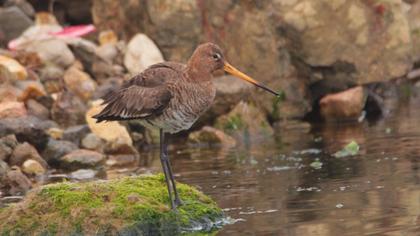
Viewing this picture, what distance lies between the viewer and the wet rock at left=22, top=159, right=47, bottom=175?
14.5m

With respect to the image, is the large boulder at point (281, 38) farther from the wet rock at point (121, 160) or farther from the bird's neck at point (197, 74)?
the bird's neck at point (197, 74)

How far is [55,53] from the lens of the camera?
1897 centimetres

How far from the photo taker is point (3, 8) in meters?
21.2

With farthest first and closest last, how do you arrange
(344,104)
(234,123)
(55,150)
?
(344,104), (234,123), (55,150)

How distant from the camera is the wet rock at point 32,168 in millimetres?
14516

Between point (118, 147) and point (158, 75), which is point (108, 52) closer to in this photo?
point (118, 147)

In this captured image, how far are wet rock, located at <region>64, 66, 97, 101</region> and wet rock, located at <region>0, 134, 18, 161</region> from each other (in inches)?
131

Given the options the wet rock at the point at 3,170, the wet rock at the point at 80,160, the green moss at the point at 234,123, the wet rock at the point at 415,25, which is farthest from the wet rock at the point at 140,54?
the wet rock at the point at 415,25

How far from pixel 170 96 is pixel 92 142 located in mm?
5834

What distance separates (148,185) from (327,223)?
1.93 meters

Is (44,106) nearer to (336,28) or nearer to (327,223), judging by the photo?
(336,28)

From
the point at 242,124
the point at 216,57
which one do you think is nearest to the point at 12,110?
the point at 242,124

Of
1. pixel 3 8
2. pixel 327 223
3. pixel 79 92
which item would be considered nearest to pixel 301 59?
pixel 79 92

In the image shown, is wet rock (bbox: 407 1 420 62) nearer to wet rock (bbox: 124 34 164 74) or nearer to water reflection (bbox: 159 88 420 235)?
water reflection (bbox: 159 88 420 235)
